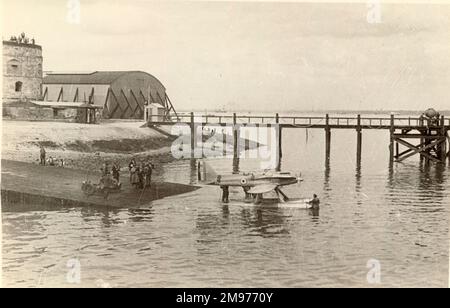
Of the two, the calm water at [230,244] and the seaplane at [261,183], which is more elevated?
the seaplane at [261,183]

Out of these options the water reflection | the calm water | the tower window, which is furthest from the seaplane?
the tower window

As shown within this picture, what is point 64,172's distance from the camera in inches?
1181

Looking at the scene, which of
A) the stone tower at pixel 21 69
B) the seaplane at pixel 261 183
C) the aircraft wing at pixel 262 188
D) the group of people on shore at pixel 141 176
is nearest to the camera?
the aircraft wing at pixel 262 188

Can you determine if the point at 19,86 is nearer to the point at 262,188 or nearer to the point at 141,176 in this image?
the point at 141,176

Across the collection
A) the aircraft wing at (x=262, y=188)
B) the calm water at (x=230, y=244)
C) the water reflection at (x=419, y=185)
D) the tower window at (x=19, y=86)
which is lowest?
the calm water at (x=230, y=244)

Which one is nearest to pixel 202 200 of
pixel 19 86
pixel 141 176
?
pixel 141 176

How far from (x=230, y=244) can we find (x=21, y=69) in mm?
26165

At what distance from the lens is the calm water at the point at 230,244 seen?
1905 centimetres

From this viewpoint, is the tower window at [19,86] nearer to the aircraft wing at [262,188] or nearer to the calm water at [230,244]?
the calm water at [230,244]

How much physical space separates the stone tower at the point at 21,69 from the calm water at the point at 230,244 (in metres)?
16.9

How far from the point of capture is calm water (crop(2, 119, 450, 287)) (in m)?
19.0

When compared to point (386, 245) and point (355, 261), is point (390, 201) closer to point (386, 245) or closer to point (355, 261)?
point (386, 245)

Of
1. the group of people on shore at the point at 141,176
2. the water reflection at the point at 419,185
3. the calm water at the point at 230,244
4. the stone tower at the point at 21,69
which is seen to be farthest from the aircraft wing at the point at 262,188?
the stone tower at the point at 21,69

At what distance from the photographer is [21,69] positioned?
41906 mm
